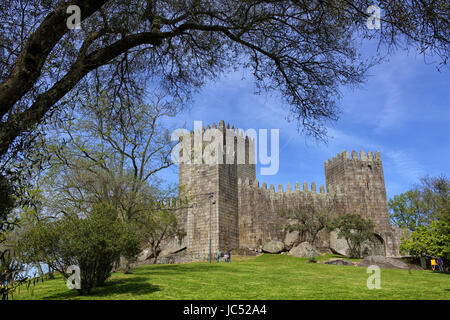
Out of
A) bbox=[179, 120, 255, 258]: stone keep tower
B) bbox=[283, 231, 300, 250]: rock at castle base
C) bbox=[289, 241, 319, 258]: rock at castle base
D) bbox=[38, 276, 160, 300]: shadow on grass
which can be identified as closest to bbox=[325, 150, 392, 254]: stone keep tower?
bbox=[283, 231, 300, 250]: rock at castle base

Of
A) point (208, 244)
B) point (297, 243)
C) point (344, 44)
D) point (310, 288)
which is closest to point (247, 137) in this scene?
point (297, 243)

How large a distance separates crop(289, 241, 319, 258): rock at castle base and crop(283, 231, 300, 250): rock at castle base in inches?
24.2

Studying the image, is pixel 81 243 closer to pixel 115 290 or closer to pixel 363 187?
pixel 115 290

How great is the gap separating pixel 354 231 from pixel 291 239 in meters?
6.17

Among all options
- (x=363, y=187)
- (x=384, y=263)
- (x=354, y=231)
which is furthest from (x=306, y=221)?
(x=363, y=187)

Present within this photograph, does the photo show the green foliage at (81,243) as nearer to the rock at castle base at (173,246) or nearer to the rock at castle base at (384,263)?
the rock at castle base at (384,263)

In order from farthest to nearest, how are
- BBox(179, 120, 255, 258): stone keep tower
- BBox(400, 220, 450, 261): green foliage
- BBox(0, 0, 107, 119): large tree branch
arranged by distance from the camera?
BBox(179, 120, 255, 258): stone keep tower
BBox(400, 220, 450, 261): green foliage
BBox(0, 0, 107, 119): large tree branch

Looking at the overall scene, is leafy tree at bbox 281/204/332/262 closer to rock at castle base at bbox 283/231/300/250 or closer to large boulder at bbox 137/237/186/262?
rock at castle base at bbox 283/231/300/250

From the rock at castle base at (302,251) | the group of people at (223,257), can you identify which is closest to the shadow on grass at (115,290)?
the group of people at (223,257)

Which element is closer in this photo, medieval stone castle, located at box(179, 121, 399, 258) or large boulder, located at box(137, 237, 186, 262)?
medieval stone castle, located at box(179, 121, 399, 258)

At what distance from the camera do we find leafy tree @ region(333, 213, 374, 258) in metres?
33.7

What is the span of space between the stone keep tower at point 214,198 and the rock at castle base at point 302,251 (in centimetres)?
551

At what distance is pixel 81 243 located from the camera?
11078mm

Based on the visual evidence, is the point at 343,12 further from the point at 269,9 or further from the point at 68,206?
the point at 68,206
